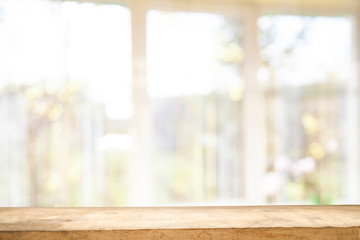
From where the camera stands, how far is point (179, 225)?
62 centimetres

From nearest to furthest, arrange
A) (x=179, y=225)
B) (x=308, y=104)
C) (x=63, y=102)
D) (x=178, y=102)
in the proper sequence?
(x=179, y=225), (x=63, y=102), (x=178, y=102), (x=308, y=104)

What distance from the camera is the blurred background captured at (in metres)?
2.80

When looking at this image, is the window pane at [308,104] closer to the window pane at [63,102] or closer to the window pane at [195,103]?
the window pane at [195,103]

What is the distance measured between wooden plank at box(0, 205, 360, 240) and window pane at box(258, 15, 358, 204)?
2.75 m

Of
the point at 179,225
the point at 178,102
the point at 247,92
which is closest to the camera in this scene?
the point at 179,225

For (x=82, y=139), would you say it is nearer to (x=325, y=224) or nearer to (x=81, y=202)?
(x=81, y=202)

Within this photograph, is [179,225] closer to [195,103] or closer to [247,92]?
[195,103]

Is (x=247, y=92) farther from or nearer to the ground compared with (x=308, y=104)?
farther from the ground

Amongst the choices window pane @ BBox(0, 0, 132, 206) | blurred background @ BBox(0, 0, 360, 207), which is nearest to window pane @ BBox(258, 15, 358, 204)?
blurred background @ BBox(0, 0, 360, 207)

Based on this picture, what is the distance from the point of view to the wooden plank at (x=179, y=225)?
0.59m

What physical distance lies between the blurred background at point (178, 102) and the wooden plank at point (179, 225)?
2.25 metres

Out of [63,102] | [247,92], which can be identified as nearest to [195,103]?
[247,92]

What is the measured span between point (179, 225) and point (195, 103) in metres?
2.56

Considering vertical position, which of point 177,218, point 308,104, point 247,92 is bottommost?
point 177,218
